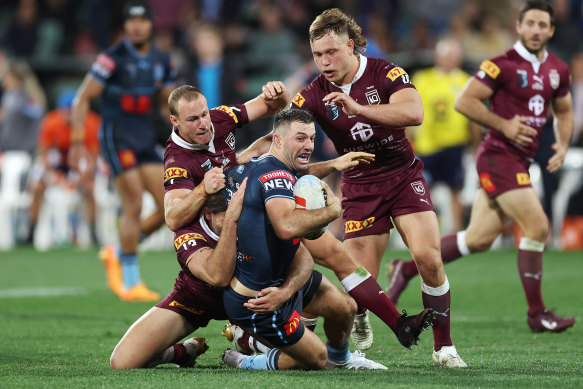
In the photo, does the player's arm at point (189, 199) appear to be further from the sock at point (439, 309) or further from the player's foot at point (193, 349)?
the sock at point (439, 309)

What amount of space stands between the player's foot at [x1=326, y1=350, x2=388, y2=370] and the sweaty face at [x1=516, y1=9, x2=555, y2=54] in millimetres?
3221

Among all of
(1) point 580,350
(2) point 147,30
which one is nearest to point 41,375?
(1) point 580,350

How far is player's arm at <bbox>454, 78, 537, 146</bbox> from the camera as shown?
763 centimetres

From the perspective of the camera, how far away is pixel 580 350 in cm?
653

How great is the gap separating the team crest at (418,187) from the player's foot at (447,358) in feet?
3.34

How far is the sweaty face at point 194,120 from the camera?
599 cm

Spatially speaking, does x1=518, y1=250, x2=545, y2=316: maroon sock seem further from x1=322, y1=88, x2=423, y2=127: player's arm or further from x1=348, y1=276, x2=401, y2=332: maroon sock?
x1=322, y1=88, x2=423, y2=127: player's arm

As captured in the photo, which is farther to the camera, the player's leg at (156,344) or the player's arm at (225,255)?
the player's leg at (156,344)

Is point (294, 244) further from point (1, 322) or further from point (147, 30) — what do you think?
point (147, 30)

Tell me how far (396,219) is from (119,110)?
4345 millimetres

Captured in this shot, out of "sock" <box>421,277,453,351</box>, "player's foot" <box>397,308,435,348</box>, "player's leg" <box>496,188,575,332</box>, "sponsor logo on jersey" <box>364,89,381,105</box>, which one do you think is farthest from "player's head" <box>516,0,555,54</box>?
"player's foot" <box>397,308,435,348</box>

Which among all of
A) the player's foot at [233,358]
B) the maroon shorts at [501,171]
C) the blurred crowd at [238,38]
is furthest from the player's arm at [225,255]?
the blurred crowd at [238,38]

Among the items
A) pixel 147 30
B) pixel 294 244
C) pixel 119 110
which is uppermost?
pixel 147 30

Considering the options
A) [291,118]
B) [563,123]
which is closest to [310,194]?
[291,118]
